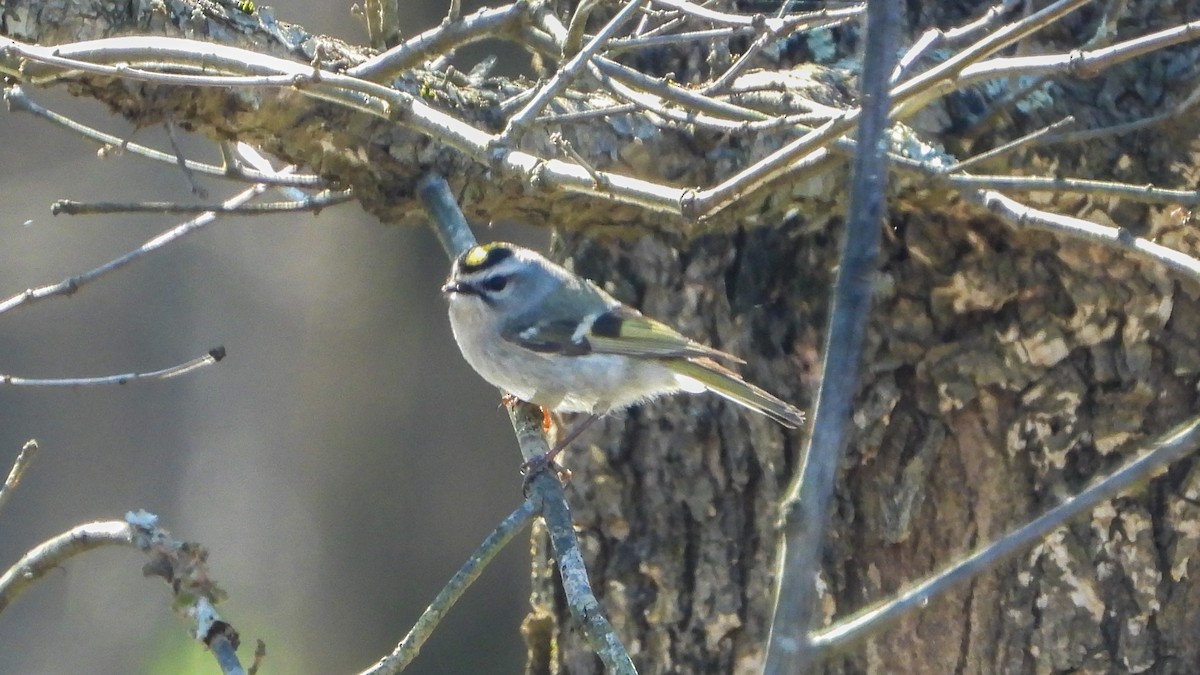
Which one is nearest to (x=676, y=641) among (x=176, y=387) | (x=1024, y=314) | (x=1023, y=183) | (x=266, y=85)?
(x=1024, y=314)

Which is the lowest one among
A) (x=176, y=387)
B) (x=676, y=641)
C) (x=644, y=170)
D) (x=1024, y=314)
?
(x=676, y=641)

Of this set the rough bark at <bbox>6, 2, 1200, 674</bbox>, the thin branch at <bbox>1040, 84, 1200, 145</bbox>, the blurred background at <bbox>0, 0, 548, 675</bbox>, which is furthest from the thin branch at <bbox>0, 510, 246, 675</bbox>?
the blurred background at <bbox>0, 0, 548, 675</bbox>

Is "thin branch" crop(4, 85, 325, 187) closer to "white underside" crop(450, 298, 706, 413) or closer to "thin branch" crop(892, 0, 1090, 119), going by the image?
"white underside" crop(450, 298, 706, 413)

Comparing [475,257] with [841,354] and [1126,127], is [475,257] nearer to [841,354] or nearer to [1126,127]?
[1126,127]

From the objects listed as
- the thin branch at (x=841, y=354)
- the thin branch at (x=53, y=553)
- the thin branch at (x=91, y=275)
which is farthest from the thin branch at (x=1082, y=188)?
the thin branch at (x=91, y=275)

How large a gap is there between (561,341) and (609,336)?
0.51 ft

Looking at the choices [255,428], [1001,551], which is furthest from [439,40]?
[255,428]

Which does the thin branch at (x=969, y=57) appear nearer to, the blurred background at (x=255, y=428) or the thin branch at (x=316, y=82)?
the thin branch at (x=316, y=82)

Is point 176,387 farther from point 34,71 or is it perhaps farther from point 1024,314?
point 1024,314

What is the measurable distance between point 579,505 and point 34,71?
4.89ft

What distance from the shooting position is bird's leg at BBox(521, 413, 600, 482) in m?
2.41

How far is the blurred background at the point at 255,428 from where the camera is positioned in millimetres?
5367

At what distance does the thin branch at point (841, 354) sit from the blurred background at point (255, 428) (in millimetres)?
4497

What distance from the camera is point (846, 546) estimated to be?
274 cm
